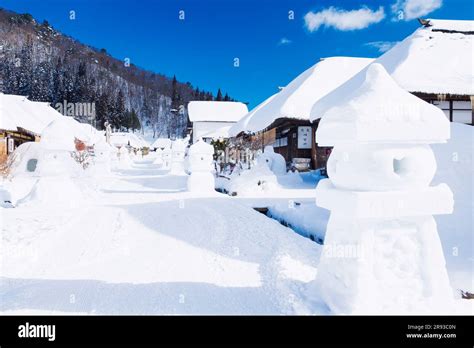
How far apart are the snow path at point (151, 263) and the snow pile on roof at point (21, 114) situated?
39.2ft

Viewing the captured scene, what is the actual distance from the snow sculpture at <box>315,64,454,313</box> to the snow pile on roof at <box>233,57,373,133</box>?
40.3 feet

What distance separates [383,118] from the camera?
276cm

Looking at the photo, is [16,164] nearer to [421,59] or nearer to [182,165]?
[182,165]

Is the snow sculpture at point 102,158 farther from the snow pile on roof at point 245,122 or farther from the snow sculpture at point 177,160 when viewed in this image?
the snow pile on roof at point 245,122

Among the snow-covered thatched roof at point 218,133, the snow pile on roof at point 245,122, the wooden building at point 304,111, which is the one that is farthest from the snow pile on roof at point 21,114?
the snow-covered thatched roof at point 218,133

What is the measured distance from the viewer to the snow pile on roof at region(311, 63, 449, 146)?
275 cm

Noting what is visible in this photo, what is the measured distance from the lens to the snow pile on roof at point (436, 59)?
10086mm

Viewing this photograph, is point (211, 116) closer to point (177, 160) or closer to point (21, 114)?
point (177, 160)

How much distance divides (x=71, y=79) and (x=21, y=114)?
2123 centimetres

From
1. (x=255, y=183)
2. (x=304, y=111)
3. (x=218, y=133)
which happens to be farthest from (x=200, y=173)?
(x=218, y=133)
